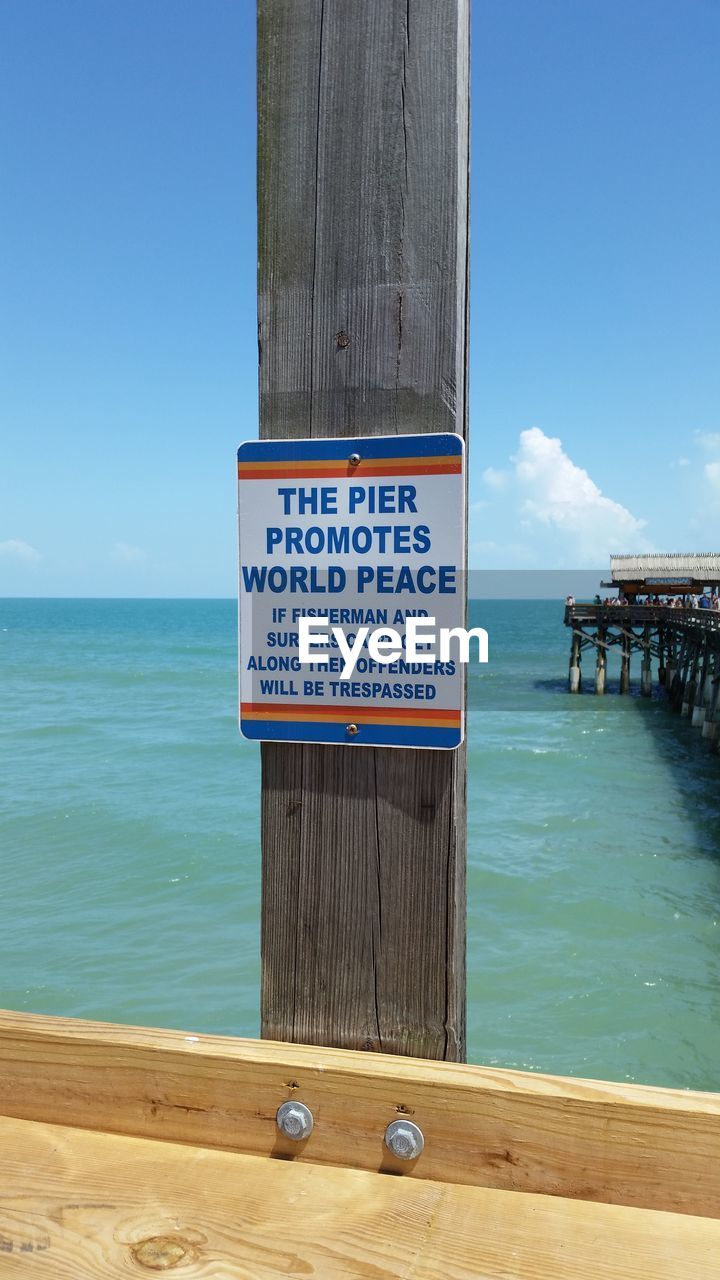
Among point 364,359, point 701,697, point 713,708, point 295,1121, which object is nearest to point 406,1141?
point 295,1121

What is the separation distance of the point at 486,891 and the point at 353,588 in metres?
11.9

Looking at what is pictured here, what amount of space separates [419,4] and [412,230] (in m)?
0.39

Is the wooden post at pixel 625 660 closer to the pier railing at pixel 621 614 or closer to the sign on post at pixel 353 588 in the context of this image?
the pier railing at pixel 621 614

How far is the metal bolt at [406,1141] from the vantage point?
1.51 metres

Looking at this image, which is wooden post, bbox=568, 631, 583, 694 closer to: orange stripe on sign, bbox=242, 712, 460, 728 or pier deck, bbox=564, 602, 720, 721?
pier deck, bbox=564, 602, 720, 721

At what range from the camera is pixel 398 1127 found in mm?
1523

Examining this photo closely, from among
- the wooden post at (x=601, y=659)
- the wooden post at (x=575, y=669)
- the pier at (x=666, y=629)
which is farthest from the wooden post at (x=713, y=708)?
the wooden post at (x=575, y=669)

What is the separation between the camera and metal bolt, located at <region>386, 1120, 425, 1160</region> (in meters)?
1.51

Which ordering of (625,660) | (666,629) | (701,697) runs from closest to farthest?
(701,697)
(625,660)
(666,629)

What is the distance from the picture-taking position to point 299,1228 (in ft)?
4.61

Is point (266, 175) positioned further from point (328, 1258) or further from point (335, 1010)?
point (328, 1258)

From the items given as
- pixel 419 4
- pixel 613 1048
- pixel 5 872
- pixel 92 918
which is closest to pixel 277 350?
pixel 419 4

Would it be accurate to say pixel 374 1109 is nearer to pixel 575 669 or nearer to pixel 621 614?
pixel 621 614

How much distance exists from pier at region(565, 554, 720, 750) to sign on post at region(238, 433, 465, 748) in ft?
83.3
